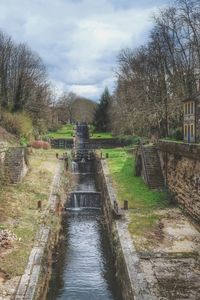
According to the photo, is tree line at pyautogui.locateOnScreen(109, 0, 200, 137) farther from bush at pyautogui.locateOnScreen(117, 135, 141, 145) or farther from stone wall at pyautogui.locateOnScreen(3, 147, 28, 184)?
stone wall at pyautogui.locateOnScreen(3, 147, 28, 184)

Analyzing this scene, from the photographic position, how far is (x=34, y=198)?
2438cm

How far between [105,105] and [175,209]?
6785cm

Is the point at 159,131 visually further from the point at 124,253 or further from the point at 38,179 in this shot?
the point at 124,253

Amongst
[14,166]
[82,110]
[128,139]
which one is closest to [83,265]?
[14,166]

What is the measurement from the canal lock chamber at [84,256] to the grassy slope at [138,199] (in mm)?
1308

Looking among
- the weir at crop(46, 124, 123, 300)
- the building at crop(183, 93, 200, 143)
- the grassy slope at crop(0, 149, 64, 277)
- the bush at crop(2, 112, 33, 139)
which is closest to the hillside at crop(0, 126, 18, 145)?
the bush at crop(2, 112, 33, 139)

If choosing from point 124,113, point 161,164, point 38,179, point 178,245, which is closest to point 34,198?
point 38,179

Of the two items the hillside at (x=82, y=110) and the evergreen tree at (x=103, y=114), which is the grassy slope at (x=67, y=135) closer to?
the evergreen tree at (x=103, y=114)

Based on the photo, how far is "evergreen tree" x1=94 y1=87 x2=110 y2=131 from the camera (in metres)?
86.6

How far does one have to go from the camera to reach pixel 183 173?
71.1 ft

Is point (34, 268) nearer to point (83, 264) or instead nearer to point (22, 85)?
point (83, 264)

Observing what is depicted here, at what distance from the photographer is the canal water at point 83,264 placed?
47.9 ft

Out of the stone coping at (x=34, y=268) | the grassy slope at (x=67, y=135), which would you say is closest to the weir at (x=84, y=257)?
the stone coping at (x=34, y=268)

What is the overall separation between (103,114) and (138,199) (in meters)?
63.0
